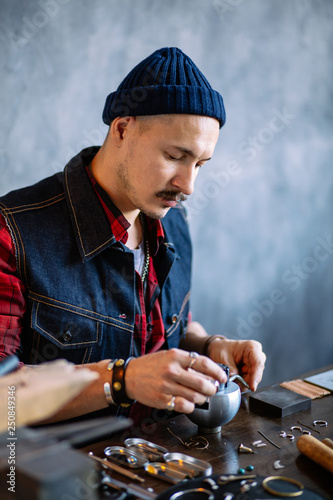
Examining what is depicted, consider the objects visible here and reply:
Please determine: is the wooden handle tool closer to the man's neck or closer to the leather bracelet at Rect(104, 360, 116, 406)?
the leather bracelet at Rect(104, 360, 116, 406)

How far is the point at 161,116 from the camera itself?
1.46 meters

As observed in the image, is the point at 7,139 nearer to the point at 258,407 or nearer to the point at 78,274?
the point at 78,274

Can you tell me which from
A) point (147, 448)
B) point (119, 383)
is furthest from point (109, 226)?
point (147, 448)

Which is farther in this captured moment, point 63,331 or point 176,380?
point 63,331

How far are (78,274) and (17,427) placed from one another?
820 millimetres

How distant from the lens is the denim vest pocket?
1435 millimetres

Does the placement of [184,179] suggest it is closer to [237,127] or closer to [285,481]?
[285,481]

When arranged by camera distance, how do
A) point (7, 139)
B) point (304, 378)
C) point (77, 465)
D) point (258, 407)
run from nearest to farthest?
point (77, 465) < point (258, 407) < point (304, 378) < point (7, 139)

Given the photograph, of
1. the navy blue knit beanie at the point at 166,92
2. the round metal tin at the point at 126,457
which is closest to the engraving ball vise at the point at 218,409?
the round metal tin at the point at 126,457

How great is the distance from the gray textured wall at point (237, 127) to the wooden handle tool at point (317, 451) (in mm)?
1495

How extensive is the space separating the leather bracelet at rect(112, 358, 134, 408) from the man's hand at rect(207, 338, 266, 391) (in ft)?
1.49

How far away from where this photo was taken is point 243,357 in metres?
1.53

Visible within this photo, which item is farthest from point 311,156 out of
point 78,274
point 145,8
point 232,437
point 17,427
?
point 17,427

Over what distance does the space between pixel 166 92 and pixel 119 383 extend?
0.83 m
